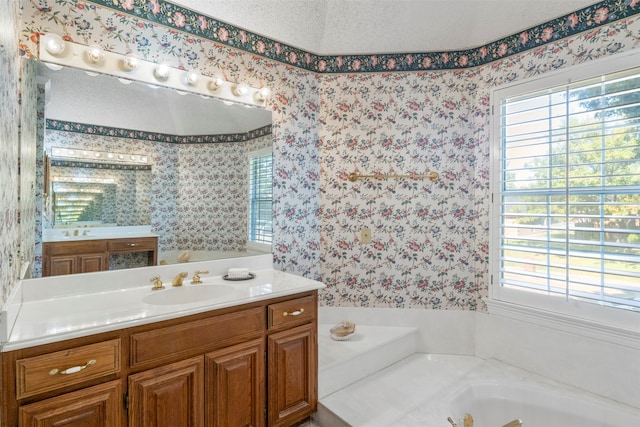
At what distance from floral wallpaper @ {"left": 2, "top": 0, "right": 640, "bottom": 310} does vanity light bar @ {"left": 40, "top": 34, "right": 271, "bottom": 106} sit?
177 mm

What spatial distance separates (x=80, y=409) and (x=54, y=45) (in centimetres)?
165

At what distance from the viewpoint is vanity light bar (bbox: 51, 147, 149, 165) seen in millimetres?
1686

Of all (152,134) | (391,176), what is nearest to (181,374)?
(152,134)

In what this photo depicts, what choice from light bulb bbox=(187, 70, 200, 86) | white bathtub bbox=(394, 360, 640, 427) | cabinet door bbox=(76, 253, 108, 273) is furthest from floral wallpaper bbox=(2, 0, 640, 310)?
cabinet door bbox=(76, 253, 108, 273)

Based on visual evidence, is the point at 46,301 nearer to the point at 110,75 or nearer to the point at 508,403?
the point at 110,75

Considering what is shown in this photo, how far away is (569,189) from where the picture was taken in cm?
208

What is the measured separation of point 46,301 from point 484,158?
288 cm

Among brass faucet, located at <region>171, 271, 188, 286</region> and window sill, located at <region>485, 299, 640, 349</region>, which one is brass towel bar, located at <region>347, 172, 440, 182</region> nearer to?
window sill, located at <region>485, 299, 640, 349</region>

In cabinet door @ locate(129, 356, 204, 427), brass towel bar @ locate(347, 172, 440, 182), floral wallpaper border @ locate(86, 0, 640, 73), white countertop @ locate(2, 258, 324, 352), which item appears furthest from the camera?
brass towel bar @ locate(347, 172, 440, 182)

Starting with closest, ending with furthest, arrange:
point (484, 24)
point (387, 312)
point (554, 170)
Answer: point (554, 170), point (484, 24), point (387, 312)

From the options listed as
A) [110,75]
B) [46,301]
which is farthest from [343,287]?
[110,75]

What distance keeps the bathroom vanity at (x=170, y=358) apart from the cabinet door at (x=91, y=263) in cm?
13

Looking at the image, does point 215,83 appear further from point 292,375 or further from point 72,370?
point 292,375

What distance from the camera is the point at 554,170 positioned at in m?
2.15
